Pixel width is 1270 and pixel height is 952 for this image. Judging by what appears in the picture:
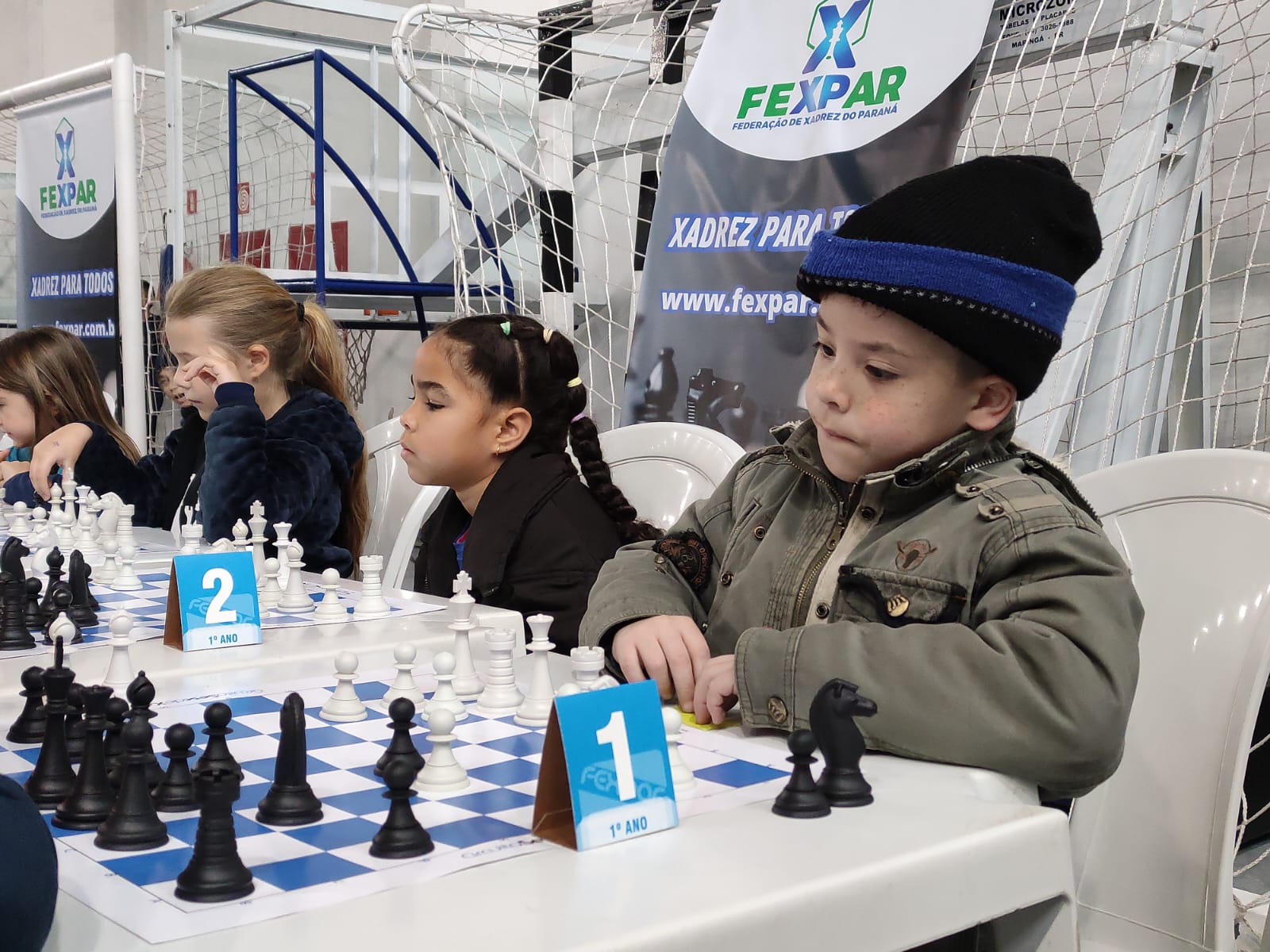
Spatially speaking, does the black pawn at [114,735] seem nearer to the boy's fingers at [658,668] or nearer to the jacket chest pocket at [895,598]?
the boy's fingers at [658,668]

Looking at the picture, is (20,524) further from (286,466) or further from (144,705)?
(144,705)

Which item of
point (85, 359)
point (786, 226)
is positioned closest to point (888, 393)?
point (786, 226)

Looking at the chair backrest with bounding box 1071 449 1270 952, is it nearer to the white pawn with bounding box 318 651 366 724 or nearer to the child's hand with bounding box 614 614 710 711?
the child's hand with bounding box 614 614 710 711

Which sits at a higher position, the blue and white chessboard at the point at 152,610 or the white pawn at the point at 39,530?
the white pawn at the point at 39,530

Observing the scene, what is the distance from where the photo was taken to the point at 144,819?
0.81 meters

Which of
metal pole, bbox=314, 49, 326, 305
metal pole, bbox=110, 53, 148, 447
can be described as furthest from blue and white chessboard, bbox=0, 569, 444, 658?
metal pole, bbox=314, 49, 326, 305

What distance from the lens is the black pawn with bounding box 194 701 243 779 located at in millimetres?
914

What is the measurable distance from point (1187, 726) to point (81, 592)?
1341 millimetres

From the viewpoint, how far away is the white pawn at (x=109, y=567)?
1946mm

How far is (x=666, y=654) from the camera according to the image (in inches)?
49.1

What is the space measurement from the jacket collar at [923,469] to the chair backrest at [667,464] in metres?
0.62

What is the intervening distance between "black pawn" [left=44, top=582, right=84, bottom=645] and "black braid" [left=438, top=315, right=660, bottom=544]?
948 mm

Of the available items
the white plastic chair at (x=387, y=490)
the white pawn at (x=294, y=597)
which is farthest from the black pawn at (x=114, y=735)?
the white plastic chair at (x=387, y=490)

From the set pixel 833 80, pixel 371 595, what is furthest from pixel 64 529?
pixel 833 80
